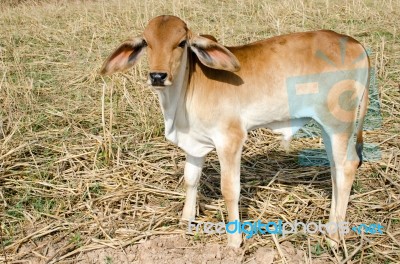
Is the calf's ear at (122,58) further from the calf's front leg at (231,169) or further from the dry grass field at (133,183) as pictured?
the dry grass field at (133,183)

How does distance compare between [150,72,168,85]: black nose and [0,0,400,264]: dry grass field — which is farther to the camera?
[0,0,400,264]: dry grass field

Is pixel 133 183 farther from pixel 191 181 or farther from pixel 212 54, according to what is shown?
pixel 212 54

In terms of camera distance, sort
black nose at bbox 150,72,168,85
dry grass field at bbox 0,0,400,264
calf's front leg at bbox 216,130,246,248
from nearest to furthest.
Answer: black nose at bbox 150,72,168,85
calf's front leg at bbox 216,130,246,248
dry grass field at bbox 0,0,400,264

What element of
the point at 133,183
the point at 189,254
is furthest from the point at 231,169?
the point at 133,183

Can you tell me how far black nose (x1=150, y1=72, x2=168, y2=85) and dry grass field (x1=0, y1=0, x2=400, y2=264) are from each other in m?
1.10

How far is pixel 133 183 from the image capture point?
3592 mm

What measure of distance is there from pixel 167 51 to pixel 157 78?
209 millimetres

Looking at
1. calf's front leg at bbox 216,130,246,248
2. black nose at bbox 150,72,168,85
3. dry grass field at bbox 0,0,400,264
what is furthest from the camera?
dry grass field at bbox 0,0,400,264

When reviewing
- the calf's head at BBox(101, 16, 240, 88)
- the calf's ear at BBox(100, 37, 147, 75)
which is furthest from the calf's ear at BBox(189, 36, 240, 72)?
the calf's ear at BBox(100, 37, 147, 75)

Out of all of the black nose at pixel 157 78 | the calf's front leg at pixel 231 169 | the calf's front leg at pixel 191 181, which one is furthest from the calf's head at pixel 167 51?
the calf's front leg at pixel 191 181

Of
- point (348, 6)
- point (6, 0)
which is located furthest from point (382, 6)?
point (6, 0)

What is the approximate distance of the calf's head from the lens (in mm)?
2447

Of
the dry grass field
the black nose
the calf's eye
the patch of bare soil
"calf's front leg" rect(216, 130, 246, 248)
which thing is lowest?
the patch of bare soil

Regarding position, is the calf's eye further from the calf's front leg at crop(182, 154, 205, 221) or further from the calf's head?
the calf's front leg at crop(182, 154, 205, 221)
